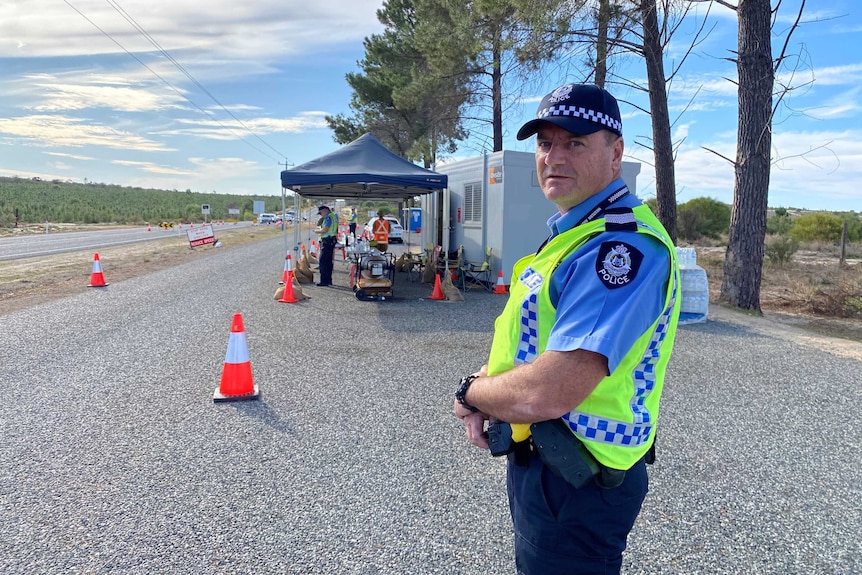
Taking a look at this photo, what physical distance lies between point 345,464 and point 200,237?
23967mm

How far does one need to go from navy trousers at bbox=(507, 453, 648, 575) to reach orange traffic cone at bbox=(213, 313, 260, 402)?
13.9 feet

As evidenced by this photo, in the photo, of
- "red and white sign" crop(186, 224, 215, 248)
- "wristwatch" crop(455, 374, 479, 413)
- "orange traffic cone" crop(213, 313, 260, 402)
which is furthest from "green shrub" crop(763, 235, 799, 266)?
"red and white sign" crop(186, 224, 215, 248)

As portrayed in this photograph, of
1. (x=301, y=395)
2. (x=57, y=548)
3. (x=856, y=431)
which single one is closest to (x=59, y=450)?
(x=57, y=548)

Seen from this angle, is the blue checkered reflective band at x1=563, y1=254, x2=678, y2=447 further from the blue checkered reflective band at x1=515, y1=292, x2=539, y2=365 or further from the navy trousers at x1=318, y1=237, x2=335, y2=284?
the navy trousers at x1=318, y1=237, x2=335, y2=284

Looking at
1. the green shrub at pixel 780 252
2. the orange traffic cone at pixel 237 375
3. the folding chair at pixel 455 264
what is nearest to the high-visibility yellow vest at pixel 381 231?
the folding chair at pixel 455 264

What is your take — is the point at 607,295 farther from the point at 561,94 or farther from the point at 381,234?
the point at 381,234

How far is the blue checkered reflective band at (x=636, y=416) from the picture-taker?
1.50 metres

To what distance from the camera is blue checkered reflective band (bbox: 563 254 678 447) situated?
150 centimetres

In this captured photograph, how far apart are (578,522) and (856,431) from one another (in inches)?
180

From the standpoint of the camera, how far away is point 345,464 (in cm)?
401

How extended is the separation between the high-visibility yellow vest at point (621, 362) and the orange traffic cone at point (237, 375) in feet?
14.2

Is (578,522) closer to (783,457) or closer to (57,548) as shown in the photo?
(57,548)

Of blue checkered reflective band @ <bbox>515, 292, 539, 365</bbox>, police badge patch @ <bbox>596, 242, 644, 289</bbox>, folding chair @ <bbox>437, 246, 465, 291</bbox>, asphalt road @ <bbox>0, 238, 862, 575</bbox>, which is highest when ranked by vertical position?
police badge patch @ <bbox>596, 242, 644, 289</bbox>

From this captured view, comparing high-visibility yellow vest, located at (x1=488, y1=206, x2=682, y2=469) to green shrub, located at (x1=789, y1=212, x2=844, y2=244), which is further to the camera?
green shrub, located at (x1=789, y1=212, x2=844, y2=244)
